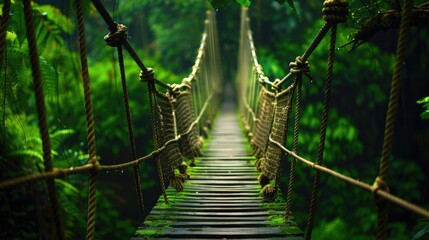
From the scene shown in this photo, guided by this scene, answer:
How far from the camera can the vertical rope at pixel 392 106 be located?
109cm

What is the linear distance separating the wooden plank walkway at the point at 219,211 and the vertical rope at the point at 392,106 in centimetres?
84

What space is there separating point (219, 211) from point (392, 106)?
1489 mm

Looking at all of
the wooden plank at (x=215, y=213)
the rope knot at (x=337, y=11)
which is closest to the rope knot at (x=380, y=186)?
the rope knot at (x=337, y=11)

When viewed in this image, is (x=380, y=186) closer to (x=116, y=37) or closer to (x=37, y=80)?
(x=37, y=80)

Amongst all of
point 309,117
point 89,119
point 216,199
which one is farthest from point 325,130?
point 309,117

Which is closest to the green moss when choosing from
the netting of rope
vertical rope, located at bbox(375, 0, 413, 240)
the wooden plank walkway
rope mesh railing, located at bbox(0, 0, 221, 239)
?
the wooden plank walkway

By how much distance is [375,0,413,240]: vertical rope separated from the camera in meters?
1.09

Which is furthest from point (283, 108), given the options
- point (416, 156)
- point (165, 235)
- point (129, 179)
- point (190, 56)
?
point (190, 56)

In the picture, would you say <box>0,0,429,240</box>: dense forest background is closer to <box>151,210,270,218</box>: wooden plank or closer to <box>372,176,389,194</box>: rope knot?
<box>151,210,270,218</box>: wooden plank

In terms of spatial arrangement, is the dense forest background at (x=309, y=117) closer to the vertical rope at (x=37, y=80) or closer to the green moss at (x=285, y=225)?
the green moss at (x=285, y=225)

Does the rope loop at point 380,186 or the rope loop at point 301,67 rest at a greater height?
the rope loop at point 301,67

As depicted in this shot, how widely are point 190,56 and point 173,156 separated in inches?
327

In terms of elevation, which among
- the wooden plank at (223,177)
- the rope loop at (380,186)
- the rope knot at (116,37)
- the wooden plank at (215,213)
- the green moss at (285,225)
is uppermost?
the rope knot at (116,37)

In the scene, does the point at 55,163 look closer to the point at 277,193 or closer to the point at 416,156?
the point at 277,193
